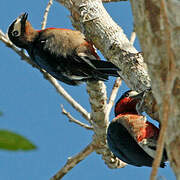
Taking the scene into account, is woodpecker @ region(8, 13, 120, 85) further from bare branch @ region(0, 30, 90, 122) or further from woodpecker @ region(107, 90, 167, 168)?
woodpecker @ region(107, 90, 167, 168)

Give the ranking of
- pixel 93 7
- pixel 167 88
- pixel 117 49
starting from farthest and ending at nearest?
pixel 93 7, pixel 117 49, pixel 167 88

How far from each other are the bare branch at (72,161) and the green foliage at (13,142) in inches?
116

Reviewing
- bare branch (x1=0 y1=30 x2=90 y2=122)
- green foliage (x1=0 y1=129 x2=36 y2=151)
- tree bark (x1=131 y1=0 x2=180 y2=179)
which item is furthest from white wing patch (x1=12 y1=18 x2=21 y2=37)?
green foliage (x1=0 y1=129 x2=36 y2=151)

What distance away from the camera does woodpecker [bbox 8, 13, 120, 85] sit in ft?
11.5

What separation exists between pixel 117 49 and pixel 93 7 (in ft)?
Answer: 1.60

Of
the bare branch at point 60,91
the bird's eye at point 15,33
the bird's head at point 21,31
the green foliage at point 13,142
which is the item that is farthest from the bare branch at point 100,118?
the green foliage at point 13,142

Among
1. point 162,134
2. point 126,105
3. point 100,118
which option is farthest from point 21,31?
point 162,134

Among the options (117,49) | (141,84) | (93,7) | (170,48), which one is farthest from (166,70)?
(93,7)

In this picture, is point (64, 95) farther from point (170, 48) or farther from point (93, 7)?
point (170, 48)

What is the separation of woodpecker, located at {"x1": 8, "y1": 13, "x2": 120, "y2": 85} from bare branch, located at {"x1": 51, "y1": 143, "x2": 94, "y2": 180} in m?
0.65

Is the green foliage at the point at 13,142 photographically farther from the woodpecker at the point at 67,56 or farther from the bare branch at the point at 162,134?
the woodpecker at the point at 67,56

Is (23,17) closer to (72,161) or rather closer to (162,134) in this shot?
(72,161)

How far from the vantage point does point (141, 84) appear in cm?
226

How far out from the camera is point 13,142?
858 millimetres
